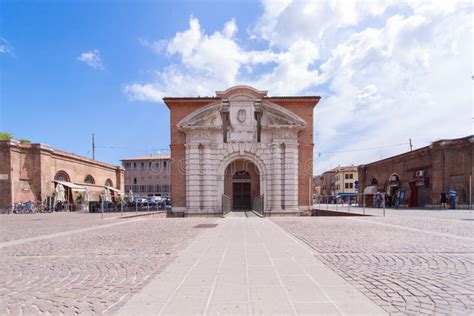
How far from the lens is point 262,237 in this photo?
9.79 metres

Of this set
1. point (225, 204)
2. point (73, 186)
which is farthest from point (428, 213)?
point (73, 186)

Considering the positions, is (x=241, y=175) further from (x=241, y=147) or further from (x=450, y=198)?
(x=450, y=198)

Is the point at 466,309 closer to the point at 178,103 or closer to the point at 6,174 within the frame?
the point at 178,103

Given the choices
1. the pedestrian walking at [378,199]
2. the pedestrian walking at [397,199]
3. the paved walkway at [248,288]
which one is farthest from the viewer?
the pedestrian walking at [378,199]

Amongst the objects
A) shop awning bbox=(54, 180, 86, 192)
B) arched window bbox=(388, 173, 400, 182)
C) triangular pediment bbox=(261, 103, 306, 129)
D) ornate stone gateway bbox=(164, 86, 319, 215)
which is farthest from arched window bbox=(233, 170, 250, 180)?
arched window bbox=(388, 173, 400, 182)

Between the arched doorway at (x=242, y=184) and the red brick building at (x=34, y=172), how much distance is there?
62.2ft

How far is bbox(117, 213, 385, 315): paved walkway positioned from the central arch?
1769 centimetres

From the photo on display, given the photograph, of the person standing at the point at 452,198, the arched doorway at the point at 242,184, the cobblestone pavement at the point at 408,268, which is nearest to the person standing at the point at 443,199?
the person standing at the point at 452,198

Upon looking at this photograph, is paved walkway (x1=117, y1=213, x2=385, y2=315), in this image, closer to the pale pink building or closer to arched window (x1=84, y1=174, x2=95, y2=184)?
arched window (x1=84, y1=174, x2=95, y2=184)

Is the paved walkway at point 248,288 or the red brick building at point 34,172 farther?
the red brick building at point 34,172

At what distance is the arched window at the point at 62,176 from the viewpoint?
33019mm

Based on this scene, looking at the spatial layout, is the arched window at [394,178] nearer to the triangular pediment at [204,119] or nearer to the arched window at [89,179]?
the triangular pediment at [204,119]

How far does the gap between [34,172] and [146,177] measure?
4695cm

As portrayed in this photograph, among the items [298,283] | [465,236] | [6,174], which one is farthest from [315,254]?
[6,174]
